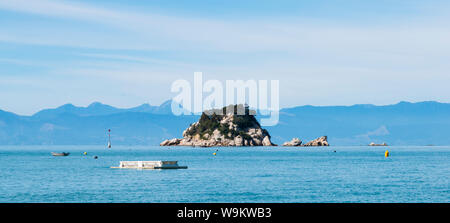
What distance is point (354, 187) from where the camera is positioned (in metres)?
82.5

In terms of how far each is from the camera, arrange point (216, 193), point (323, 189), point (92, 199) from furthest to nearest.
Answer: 1. point (323, 189)
2. point (216, 193)
3. point (92, 199)
